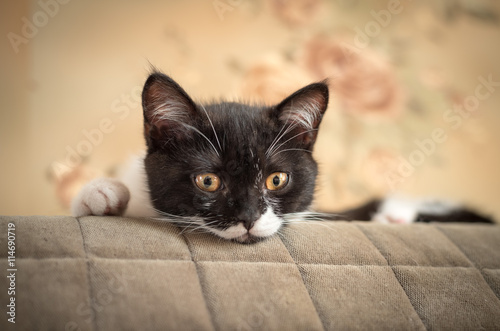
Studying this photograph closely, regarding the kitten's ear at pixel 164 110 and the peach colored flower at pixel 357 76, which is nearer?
the kitten's ear at pixel 164 110

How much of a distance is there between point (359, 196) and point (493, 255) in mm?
1092

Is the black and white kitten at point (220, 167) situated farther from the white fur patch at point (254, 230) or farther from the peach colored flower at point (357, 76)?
the peach colored flower at point (357, 76)

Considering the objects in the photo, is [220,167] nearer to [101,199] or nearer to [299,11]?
[101,199]

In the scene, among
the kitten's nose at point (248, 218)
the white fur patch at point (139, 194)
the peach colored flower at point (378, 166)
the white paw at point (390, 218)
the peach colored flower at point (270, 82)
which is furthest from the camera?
the peach colored flower at point (378, 166)

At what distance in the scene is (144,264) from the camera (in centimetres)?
94

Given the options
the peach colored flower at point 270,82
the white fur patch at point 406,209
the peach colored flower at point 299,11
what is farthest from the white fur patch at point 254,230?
the peach colored flower at point 299,11

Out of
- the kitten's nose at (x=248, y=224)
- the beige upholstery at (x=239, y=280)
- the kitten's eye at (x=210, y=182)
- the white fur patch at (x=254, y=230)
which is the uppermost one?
the kitten's eye at (x=210, y=182)

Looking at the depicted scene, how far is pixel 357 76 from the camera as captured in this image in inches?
91.4

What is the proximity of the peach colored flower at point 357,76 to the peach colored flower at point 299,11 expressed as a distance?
0.39 ft

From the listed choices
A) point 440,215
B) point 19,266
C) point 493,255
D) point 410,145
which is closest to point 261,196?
point 19,266

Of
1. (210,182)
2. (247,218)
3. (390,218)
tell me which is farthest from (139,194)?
(390,218)

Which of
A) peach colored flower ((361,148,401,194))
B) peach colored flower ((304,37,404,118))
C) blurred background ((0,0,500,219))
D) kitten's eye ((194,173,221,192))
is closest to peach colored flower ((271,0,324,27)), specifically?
blurred background ((0,0,500,219))

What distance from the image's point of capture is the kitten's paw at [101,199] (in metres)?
1.16

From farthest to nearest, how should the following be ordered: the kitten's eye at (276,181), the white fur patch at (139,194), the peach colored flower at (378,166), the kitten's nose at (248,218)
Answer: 1. the peach colored flower at (378,166)
2. the white fur patch at (139,194)
3. the kitten's eye at (276,181)
4. the kitten's nose at (248,218)
